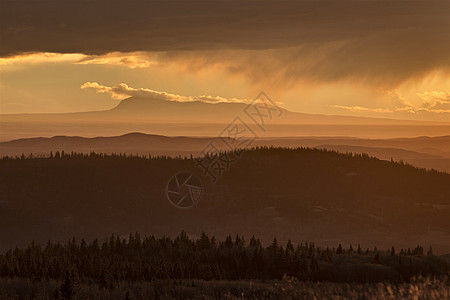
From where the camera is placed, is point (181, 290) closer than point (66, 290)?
No

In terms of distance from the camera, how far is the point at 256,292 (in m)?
46.4

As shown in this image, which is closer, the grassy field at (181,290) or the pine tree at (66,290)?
the pine tree at (66,290)

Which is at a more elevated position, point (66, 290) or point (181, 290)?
point (66, 290)

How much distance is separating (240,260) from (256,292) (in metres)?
31.6

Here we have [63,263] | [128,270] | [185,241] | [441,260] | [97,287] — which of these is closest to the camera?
[97,287]

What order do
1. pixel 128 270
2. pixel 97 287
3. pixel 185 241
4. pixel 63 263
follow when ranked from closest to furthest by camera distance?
pixel 97 287, pixel 128 270, pixel 63 263, pixel 185 241

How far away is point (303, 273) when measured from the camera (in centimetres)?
7000

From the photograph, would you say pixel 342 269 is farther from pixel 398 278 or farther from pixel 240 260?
pixel 240 260

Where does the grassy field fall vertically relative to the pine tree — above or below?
below

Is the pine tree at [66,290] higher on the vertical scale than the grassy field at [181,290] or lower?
higher

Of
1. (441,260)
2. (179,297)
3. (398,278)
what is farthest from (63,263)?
(441,260)

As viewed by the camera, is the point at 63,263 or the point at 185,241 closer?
the point at 63,263

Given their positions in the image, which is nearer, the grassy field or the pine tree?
the pine tree

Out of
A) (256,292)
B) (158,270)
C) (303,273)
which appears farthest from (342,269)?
(256,292)
